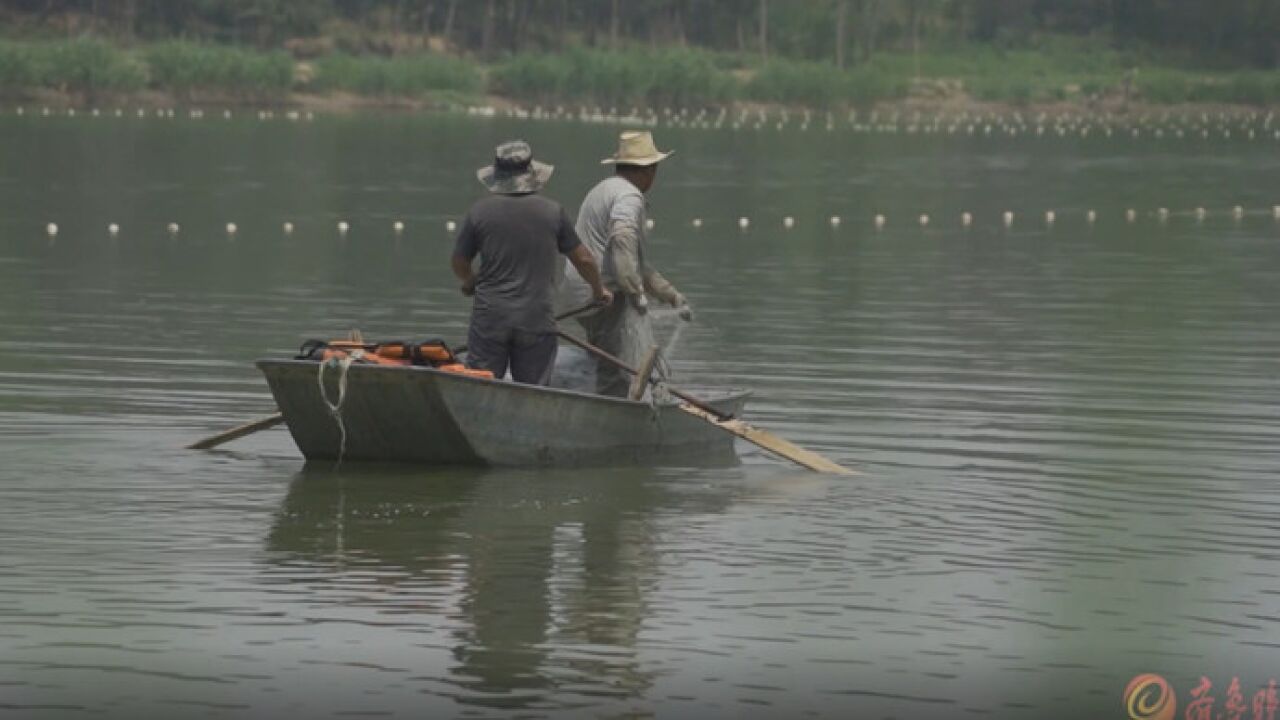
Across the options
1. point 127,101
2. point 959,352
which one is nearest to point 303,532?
point 959,352

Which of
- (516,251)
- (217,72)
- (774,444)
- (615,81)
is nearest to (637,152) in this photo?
(516,251)

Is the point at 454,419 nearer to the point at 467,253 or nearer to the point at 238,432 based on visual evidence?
the point at 467,253

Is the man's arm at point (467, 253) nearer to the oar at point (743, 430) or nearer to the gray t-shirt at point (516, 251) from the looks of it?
the gray t-shirt at point (516, 251)

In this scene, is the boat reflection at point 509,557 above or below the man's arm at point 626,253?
below

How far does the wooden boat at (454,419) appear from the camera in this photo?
55.2ft

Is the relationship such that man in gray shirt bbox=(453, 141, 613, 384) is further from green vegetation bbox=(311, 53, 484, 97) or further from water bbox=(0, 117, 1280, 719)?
green vegetation bbox=(311, 53, 484, 97)

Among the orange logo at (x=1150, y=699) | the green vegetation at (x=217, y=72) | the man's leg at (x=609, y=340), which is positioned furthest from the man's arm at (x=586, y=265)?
the green vegetation at (x=217, y=72)

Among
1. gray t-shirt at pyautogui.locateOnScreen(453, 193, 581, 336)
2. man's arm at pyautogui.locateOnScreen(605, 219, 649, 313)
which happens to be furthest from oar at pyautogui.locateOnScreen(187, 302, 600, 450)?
gray t-shirt at pyautogui.locateOnScreen(453, 193, 581, 336)

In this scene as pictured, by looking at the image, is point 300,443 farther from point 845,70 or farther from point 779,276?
point 845,70

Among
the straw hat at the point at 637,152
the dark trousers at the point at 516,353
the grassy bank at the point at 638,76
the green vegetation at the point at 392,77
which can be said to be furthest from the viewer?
the green vegetation at the point at 392,77

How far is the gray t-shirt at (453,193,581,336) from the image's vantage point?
1758 cm

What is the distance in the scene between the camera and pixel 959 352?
2630cm

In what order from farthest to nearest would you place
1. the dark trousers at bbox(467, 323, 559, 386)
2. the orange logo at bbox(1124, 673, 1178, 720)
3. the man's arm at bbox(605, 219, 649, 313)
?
the man's arm at bbox(605, 219, 649, 313) → the dark trousers at bbox(467, 323, 559, 386) → the orange logo at bbox(1124, 673, 1178, 720)

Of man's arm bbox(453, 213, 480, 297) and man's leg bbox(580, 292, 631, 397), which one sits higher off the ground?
man's arm bbox(453, 213, 480, 297)
